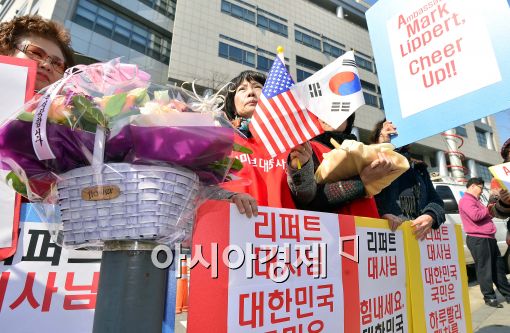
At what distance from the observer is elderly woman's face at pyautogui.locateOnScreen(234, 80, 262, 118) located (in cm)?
189

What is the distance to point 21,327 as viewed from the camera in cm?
112

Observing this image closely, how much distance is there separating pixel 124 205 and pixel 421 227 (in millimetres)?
1684

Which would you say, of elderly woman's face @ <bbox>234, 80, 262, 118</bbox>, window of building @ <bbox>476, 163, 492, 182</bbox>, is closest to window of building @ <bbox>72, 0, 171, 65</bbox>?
elderly woman's face @ <bbox>234, 80, 262, 118</bbox>

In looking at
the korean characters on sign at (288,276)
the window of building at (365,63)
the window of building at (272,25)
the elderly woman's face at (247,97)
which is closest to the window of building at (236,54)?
the window of building at (272,25)

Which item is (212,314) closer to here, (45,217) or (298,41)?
(45,217)

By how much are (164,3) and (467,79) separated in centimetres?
2270

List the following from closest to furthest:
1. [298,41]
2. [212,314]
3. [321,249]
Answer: [212,314]
[321,249]
[298,41]

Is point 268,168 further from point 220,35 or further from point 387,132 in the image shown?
point 220,35

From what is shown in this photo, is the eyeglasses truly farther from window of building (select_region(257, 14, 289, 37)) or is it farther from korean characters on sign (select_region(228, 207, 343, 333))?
window of building (select_region(257, 14, 289, 37))

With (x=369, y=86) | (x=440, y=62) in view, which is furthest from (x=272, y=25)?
(x=440, y=62)

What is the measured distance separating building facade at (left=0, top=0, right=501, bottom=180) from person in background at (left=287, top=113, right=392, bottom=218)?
1157cm

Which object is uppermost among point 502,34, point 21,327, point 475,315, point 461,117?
point 502,34

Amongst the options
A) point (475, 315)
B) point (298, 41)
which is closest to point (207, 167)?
point (475, 315)

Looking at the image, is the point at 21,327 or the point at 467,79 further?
the point at 467,79
